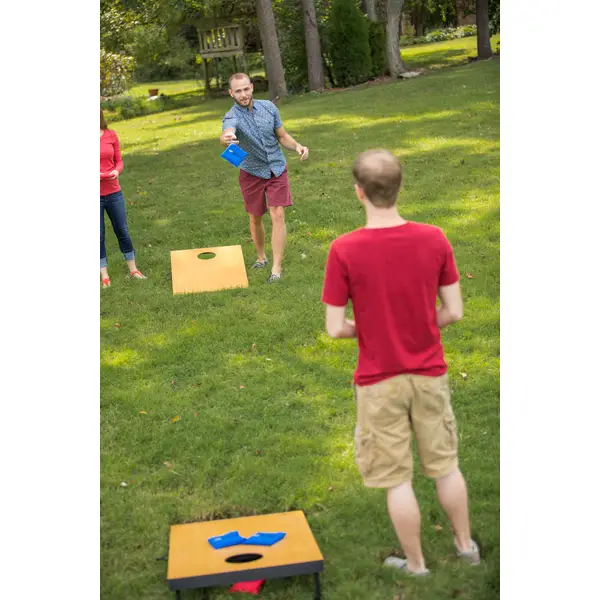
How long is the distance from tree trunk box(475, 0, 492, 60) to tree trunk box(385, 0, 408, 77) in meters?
2.07

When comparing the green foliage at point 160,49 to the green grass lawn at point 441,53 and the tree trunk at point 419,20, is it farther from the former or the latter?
the tree trunk at point 419,20

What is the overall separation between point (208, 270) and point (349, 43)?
1702 centimetres

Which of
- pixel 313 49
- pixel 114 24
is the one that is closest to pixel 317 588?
pixel 313 49

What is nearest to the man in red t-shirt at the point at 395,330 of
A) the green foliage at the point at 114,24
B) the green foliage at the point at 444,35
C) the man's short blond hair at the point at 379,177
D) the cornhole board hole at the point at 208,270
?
the man's short blond hair at the point at 379,177

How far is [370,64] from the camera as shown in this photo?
2475cm

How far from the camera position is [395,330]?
3.67 metres

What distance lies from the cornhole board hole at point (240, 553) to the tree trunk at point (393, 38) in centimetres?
2115

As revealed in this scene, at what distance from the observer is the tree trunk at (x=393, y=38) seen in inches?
938

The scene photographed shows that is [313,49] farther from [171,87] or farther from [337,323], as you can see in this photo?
[337,323]
